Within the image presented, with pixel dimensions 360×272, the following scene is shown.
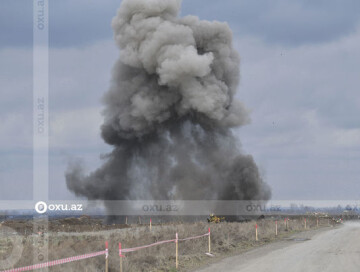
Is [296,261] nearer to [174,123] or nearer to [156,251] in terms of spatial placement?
[156,251]

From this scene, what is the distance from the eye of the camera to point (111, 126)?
52906mm

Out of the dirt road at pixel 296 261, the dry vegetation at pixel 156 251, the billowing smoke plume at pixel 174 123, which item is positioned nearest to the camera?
the dry vegetation at pixel 156 251

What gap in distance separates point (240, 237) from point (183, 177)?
24797 mm

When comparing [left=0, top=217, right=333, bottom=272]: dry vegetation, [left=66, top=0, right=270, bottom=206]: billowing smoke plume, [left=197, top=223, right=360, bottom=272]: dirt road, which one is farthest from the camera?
[left=66, top=0, right=270, bottom=206]: billowing smoke plume

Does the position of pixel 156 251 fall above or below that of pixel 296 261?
above

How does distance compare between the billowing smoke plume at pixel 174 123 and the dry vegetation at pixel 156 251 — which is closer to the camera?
the dry vegetation at pixel 156 251

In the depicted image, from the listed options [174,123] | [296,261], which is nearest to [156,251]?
[296,261]

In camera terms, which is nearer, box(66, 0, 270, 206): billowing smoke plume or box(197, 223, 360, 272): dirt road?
box(197, 223, 360, 272): dirt road

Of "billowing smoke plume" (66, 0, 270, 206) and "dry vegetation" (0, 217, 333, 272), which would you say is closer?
"dry vegetation" (0, 217, 333, 272)

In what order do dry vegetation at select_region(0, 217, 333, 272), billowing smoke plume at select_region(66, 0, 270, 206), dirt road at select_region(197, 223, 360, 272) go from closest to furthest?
dry vegetation at select_region(0, 217, 333, 272), dirt road at select_region(197, 223, 360, 272), billowing smoke plume at select_region(66, 0, 270, 206)

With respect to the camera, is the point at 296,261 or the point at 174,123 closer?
the point at 296,261

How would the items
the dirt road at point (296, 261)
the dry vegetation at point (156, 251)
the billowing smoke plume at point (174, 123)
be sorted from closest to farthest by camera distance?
the dry vegetation at point (156, 251)
the dirt road at point (296, 261)
the billowing smoke plume at point (174, 123)

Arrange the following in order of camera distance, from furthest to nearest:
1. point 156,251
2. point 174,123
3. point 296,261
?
point 174,123, point 156,251, point 296,261

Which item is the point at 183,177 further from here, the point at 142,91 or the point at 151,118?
the point at 142,91
